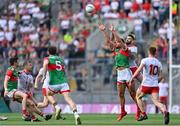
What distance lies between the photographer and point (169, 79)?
3744cm

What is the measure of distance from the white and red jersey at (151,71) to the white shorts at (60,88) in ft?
7.56

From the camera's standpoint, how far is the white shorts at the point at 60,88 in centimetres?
2631

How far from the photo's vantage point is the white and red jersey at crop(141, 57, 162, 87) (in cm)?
2631

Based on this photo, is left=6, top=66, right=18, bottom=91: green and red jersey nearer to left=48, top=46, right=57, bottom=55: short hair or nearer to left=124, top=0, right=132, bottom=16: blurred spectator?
left=48, top=46, right=57, bottom=55: short hair

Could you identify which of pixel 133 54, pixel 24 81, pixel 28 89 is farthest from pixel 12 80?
pixel 133 54

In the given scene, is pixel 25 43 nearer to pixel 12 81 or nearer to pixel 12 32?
pixel 12 32

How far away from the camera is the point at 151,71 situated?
26422mm

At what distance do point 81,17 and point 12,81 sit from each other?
673 inches

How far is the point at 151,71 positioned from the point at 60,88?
2749mm

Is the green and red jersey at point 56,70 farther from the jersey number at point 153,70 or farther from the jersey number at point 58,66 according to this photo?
the jersey number at point 153,70

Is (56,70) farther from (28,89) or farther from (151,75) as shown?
(28,89)

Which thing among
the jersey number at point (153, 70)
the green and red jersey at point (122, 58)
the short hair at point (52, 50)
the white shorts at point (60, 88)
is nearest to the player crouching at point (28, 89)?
the white shorts at point (60, 88)

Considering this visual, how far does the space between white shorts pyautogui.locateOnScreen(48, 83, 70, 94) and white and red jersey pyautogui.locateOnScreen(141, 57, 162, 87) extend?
→ 2.30 meters

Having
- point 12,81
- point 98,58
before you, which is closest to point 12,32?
point 98,58
